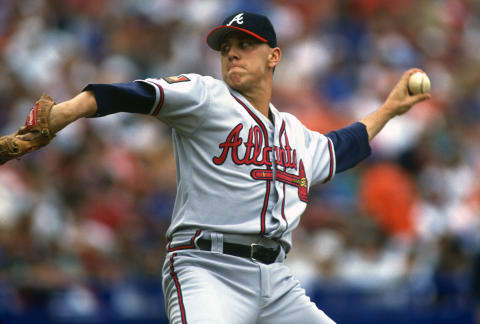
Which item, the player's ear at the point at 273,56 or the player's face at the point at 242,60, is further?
the player's ear at the point at 273,56

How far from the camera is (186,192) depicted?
410cm

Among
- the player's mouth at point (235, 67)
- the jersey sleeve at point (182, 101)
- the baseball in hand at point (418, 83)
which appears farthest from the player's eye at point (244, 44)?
the baseball in hand at point (418, 83)

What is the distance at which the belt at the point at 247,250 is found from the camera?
400 centimetres

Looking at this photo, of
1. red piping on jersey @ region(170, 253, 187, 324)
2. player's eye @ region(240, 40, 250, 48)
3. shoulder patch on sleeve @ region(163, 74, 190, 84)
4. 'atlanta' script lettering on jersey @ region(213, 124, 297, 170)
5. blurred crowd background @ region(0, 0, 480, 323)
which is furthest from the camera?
blurred crowd background @ region(0, 0, 480, 323)

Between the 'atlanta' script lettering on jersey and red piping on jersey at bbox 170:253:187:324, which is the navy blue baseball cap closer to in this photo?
the 'atlanta' script lettering on jersey

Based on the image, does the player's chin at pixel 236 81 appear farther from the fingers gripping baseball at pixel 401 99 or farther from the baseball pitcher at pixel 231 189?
the fingers gripping baseball at pixel 401 99

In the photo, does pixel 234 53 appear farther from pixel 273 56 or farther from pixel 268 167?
pixel 268 167

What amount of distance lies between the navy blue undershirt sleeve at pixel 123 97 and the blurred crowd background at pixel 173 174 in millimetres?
3473

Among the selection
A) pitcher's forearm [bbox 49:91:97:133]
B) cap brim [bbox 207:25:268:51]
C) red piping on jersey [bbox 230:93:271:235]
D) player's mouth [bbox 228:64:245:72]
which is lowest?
red piping on jersey [bbox 230:93:271:235]

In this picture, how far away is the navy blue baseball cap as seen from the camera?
165 inches

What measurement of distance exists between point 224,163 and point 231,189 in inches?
5.4

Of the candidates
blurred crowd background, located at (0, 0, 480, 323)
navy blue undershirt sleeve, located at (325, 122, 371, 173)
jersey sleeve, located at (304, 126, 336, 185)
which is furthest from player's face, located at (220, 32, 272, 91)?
blurred crowd background, located at (0, 0, 480, 323)

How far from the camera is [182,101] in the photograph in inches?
154

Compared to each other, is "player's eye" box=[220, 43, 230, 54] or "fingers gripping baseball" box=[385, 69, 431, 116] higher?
"player's eye" box=[220, 43, 230, 54]
